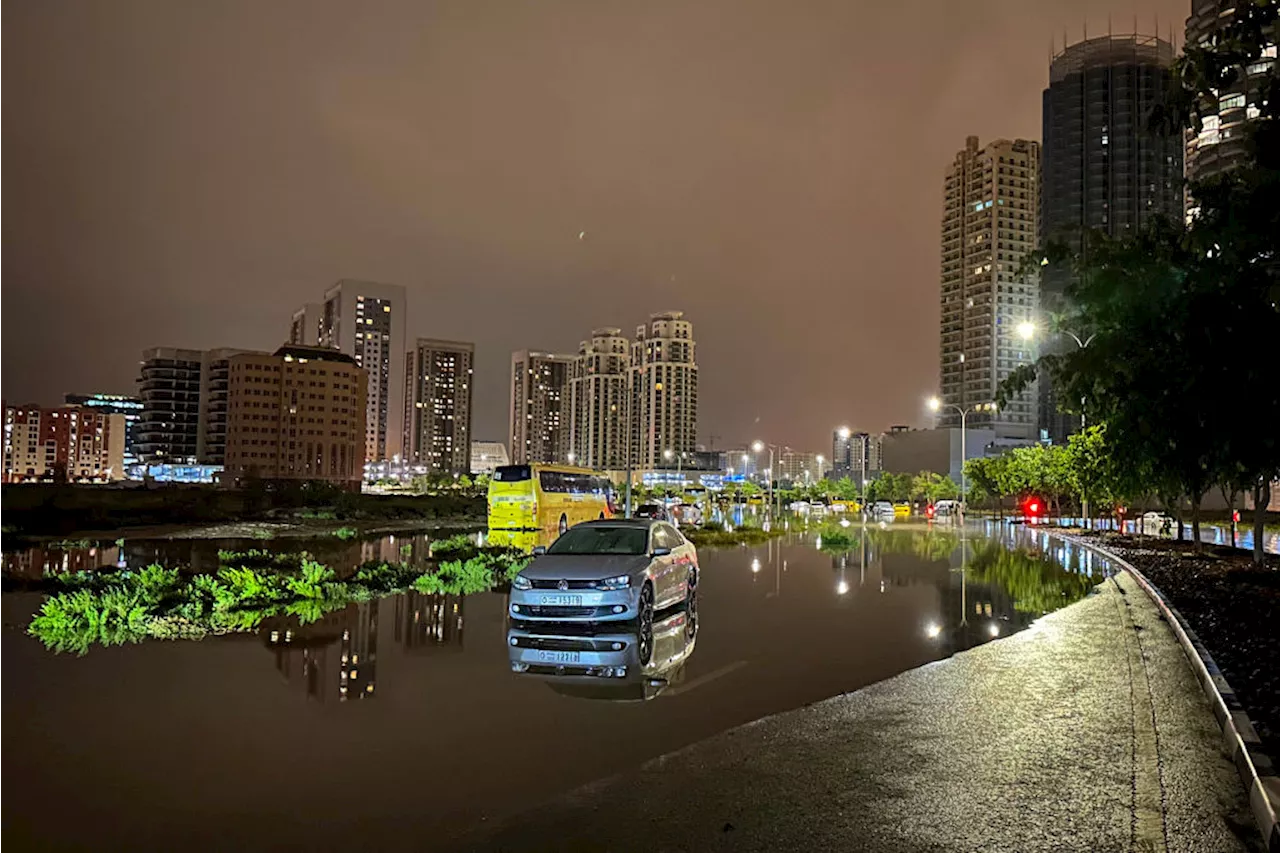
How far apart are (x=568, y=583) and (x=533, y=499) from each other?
24111mm

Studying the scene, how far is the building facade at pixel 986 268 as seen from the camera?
15175 cm

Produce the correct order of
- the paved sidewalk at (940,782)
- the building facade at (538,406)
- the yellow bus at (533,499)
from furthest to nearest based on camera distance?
1. the building facade at (538,406)
2. the yellow bus at (533,499)
3. the paved sidewalk at (940,782)

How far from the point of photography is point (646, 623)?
11570 millimetres

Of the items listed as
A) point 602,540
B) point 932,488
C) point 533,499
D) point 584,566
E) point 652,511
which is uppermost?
point 602,540

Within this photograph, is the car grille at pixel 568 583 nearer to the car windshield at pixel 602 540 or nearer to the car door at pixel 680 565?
the car windshield at pixel 602 540

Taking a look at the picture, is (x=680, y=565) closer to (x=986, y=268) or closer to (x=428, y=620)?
(x=428, y=620)

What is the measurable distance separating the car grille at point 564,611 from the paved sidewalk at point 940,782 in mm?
3347

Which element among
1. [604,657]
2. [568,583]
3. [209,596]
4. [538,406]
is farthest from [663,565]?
[538,406]

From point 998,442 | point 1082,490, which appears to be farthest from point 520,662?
point 998,442

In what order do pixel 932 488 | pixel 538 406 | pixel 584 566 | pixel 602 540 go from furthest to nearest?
pixel 538 406
pixel 932 488
pixel 602 540
pixel 584 566

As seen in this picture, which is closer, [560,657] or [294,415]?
[560,657]

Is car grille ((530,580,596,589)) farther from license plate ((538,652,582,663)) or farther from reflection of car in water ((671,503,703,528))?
reflection of car in water ((671,503,703,528))

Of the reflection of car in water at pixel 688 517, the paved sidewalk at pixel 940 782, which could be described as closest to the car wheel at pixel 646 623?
the paved sidewalk at pixel 940 782

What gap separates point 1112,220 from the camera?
140m
